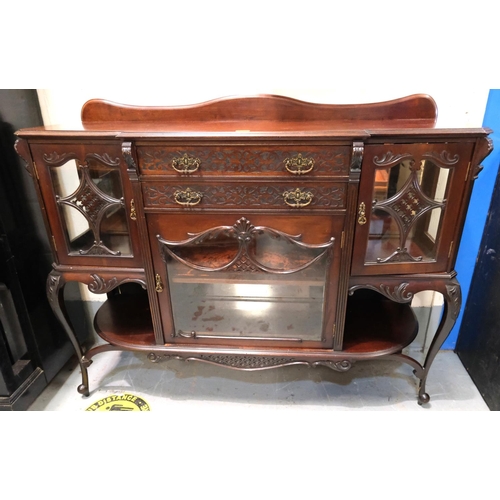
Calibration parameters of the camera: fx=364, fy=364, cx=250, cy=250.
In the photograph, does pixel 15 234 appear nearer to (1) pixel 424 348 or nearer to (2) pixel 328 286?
(2) pixel 328 286

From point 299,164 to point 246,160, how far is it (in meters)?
0.13

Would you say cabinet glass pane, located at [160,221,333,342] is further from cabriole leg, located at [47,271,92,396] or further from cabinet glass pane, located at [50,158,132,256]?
cabriole leg, located at [47,271,92,396]

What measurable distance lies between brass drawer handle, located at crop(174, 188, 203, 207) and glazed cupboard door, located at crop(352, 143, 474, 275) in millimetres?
414

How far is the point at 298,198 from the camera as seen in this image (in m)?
0.92

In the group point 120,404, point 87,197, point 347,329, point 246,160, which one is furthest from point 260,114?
point 120,404

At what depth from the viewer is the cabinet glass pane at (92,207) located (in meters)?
0.98

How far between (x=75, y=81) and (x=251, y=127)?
2.11 feet

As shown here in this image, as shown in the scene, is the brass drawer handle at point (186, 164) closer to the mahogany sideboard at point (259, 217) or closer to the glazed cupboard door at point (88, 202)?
the mahogany sideboard at point (259, 217)

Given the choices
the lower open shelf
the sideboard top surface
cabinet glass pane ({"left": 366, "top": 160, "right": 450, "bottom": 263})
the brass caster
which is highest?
the sideboard top surface

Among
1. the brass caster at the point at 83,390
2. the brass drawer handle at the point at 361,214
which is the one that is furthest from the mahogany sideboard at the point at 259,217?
the brass caster at the point at 83,390

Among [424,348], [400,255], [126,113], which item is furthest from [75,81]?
[424,348]

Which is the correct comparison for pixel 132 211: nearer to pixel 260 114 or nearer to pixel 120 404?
pixel 260 114

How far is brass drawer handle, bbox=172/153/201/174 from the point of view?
903 millimetres

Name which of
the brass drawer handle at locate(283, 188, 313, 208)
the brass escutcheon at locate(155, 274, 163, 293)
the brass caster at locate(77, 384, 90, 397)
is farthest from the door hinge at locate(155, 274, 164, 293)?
the brass caster at locate(77, 384, 90, 397)
